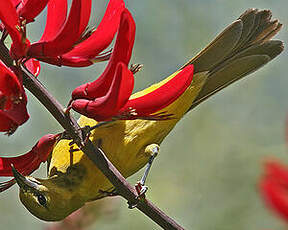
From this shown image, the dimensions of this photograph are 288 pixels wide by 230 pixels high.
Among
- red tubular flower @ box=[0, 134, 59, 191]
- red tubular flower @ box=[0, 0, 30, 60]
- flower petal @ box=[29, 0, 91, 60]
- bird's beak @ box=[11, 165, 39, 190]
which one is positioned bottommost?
bird's beak @ box=[11, 165, 39, 190]

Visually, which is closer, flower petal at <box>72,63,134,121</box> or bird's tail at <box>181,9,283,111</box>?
flower petal at <box>72,63,134,121</box>

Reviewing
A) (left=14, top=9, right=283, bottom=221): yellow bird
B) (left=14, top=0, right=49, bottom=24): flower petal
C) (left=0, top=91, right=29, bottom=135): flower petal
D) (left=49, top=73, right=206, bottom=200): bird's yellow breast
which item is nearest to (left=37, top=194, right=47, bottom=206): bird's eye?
(left=14, top=9, right=283, bottom=221): yellow bird

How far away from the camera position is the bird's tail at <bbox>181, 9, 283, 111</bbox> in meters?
3.04

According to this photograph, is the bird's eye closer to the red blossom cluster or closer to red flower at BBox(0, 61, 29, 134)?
the red blossom cluster

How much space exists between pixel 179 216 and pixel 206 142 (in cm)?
Answer: 69

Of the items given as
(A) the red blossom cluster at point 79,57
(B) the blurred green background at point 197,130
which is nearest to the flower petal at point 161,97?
(A) the red blossom cluster at point 79,57

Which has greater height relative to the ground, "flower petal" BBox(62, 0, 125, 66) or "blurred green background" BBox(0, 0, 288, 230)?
"flower petal" BBox(62, 0, 125, 66)

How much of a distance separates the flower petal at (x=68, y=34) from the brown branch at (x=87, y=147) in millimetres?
89

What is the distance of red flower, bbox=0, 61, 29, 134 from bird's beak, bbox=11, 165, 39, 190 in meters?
0.18

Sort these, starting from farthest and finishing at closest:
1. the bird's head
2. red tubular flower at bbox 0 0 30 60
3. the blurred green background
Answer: the blurred green background < the bird's head < red tubular flower at bbox 0 0 30 60

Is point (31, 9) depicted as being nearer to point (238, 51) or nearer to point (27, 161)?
point (27, 161)

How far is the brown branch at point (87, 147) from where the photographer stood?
7.36ft

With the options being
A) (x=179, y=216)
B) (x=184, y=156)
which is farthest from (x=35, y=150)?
(x=184, y=156)

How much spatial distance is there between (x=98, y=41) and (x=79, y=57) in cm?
8
